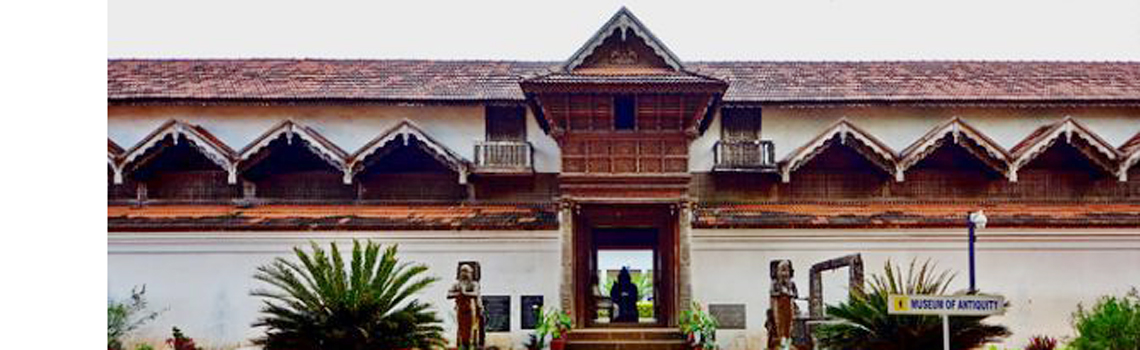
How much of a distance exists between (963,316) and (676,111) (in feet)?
21.0

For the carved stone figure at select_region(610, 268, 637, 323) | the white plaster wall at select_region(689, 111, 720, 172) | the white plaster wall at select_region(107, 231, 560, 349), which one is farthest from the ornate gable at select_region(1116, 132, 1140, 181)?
the white plaster wall at select_region(107, 231, 560, 349)

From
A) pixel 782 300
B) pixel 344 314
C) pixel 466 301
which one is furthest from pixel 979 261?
pixel 344 314

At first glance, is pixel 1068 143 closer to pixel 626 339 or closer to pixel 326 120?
pixel 626 339

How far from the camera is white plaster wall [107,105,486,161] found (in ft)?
54.2

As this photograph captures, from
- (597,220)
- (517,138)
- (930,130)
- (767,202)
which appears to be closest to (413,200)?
(517,138)

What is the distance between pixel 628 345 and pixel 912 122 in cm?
653

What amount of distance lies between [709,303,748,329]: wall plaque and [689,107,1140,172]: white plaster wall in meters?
3.04

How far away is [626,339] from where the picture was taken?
13516 millimetres

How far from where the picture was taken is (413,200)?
16.0 m

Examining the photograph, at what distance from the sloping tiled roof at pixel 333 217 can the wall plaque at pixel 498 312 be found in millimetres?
993

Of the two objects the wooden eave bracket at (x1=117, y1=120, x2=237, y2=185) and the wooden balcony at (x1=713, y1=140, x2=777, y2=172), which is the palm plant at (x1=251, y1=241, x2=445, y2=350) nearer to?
the wooden eave bracket at (x1=117, y1=120, x2=237, y2=185)

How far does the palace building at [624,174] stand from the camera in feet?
47.5

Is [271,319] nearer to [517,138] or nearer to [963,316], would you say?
[963,316]

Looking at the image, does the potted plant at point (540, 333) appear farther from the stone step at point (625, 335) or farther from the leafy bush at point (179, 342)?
the leafy bush at point (179, 342)
